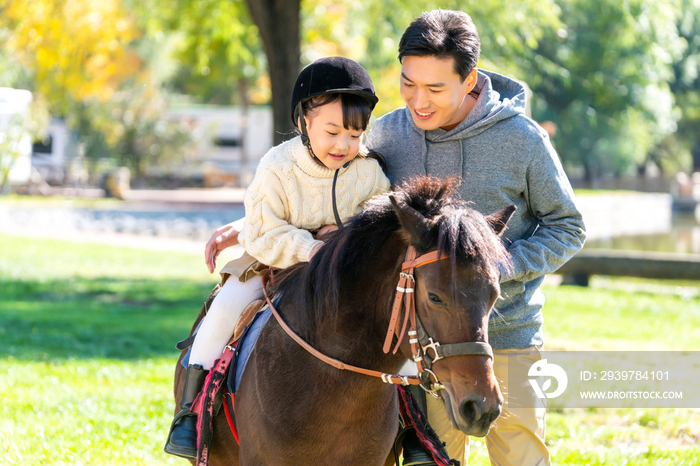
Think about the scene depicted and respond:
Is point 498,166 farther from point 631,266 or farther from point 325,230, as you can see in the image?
point 631,266

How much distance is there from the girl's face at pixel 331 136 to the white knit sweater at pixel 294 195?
6 centimetres

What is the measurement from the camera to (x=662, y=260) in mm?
12547

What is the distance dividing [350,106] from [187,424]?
1.62 metres

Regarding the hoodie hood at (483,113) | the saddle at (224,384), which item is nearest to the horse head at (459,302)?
the hoodie hood at (483,113)

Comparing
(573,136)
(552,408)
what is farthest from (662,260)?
(573,136)

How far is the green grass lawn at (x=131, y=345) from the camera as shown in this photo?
16.0 ft

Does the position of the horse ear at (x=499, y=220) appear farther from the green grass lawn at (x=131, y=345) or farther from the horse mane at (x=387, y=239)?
the green grass lawn at (x=131, y=345)

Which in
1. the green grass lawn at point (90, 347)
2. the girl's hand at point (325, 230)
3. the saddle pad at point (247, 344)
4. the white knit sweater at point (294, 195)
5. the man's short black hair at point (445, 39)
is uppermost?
the man's short black hair at point (445, 39)

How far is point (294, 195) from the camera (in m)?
2.77

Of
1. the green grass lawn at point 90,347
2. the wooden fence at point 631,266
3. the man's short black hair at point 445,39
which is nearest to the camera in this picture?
the man's short black hair at point 445,39

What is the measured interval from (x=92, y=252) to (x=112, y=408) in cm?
1026

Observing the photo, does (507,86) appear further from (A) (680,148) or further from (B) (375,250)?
(A) (680,148)

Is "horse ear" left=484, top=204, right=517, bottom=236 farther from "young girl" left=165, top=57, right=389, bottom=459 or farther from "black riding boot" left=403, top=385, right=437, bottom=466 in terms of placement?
"black riding boot" left=403, top=385, right=437, bottom=466

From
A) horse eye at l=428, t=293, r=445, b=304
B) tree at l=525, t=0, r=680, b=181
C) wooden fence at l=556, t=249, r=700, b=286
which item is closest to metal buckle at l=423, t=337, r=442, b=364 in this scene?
horse eye at l=428, t=293, r=445, b=304
